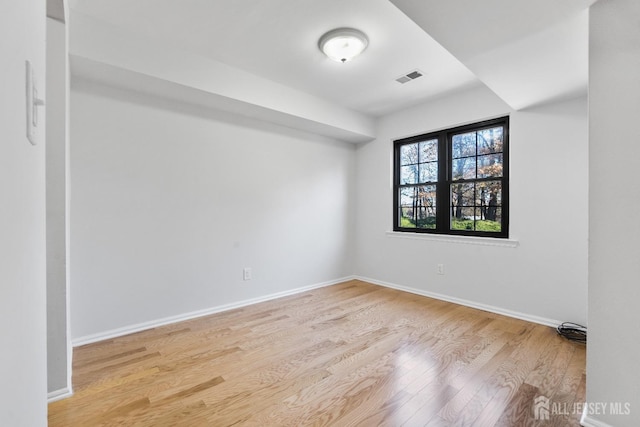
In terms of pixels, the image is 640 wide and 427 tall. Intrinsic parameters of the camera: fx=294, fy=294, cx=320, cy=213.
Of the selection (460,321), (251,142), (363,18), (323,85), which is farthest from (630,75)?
Result: (251,142)

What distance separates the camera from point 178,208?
3.00m

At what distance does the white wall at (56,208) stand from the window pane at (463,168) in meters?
3.80

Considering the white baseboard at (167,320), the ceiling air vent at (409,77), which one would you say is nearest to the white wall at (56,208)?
the white baseboard at (167,320)

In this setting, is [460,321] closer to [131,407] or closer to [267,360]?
[267,360]

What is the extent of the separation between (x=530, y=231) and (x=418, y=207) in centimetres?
138

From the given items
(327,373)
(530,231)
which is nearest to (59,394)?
(327,373)

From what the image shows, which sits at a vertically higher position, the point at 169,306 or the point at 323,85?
the point at 323,85

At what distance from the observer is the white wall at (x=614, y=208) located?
145 centimetres

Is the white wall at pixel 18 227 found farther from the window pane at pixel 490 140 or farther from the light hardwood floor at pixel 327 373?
the window pane at pixel 490 140

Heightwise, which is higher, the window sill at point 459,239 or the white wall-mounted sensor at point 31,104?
the white wall-mounted sensor at point 31,104

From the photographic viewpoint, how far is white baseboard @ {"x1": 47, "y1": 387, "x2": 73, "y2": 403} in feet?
5.71

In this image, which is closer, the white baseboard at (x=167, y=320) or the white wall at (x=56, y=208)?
the white wall at (x=56, y=208)

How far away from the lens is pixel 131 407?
67.3 inches

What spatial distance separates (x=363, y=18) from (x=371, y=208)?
280cm
